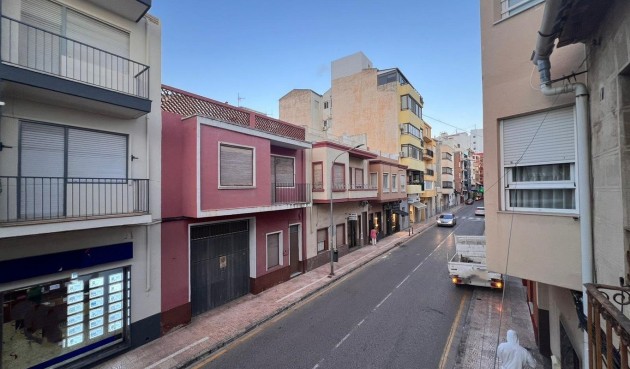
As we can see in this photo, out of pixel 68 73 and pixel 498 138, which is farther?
pixel 68 73

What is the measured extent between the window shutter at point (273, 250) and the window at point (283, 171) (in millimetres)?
2640

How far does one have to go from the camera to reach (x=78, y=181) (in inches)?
280

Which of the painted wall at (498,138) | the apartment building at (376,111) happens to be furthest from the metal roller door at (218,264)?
the apartment building at (376,111)

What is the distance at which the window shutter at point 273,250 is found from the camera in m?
13.4

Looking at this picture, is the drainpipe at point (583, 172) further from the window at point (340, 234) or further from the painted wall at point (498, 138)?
the window at point (340, 234)

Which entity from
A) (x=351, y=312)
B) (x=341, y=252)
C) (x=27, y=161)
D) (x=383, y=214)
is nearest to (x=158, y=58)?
(x=27, y=161)

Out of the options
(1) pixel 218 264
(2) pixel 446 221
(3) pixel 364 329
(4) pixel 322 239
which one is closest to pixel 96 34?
(1) pixel 218 264

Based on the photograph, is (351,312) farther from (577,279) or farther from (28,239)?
(28,239)

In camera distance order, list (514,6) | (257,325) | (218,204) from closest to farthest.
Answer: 1. (514,6)
2. (257,325)
3. (218,204)

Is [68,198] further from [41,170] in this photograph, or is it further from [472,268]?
[472,268]

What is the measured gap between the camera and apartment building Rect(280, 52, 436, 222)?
100 feet

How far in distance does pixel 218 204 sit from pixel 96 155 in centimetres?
376

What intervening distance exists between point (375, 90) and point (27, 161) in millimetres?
30185

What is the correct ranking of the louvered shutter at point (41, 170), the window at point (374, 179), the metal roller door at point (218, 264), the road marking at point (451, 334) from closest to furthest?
the louvered shutter at point (41, 170) < the road marking at point (451, 334) < the metal roller door at point (218, 264) < the window at point (374, 179)
